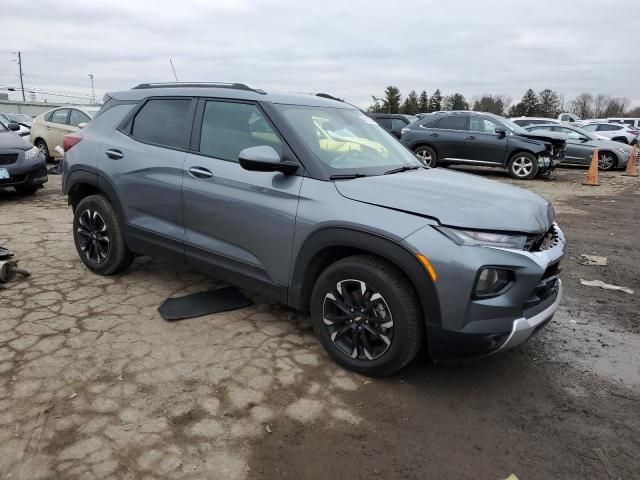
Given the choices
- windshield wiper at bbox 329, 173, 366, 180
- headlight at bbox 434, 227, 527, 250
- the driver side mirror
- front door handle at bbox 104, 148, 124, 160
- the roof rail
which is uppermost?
the roof rail

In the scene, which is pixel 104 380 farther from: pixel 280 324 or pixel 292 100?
pixel 292 100

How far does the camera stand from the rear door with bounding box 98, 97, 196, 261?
3.96 metres

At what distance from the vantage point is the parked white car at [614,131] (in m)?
22.7

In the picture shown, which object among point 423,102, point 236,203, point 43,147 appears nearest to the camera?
point 236,203

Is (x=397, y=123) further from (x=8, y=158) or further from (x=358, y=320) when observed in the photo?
(x=358, y=320)

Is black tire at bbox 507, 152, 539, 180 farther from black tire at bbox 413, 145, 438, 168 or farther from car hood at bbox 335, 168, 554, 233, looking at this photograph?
car hood at bbox 335, 168, 554, 233

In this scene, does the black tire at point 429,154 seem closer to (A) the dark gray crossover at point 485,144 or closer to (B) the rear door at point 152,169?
(A) the dark gray crossover at point 485,144

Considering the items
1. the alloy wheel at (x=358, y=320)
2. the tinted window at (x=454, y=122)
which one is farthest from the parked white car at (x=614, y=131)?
the alloy wheel at (x=358, y=320)

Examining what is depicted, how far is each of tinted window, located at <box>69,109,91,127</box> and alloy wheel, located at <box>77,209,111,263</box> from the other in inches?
351

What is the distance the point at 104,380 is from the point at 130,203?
171 cm

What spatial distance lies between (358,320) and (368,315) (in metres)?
0.08

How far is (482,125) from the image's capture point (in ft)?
43.1

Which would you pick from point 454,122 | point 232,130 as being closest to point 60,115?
point 454,122

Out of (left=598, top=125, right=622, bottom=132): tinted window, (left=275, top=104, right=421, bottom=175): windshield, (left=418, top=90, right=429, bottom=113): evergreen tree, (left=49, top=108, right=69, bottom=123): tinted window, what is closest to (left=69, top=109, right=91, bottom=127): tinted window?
(left=49, top=108, right=69, bottom=123): tinted window
